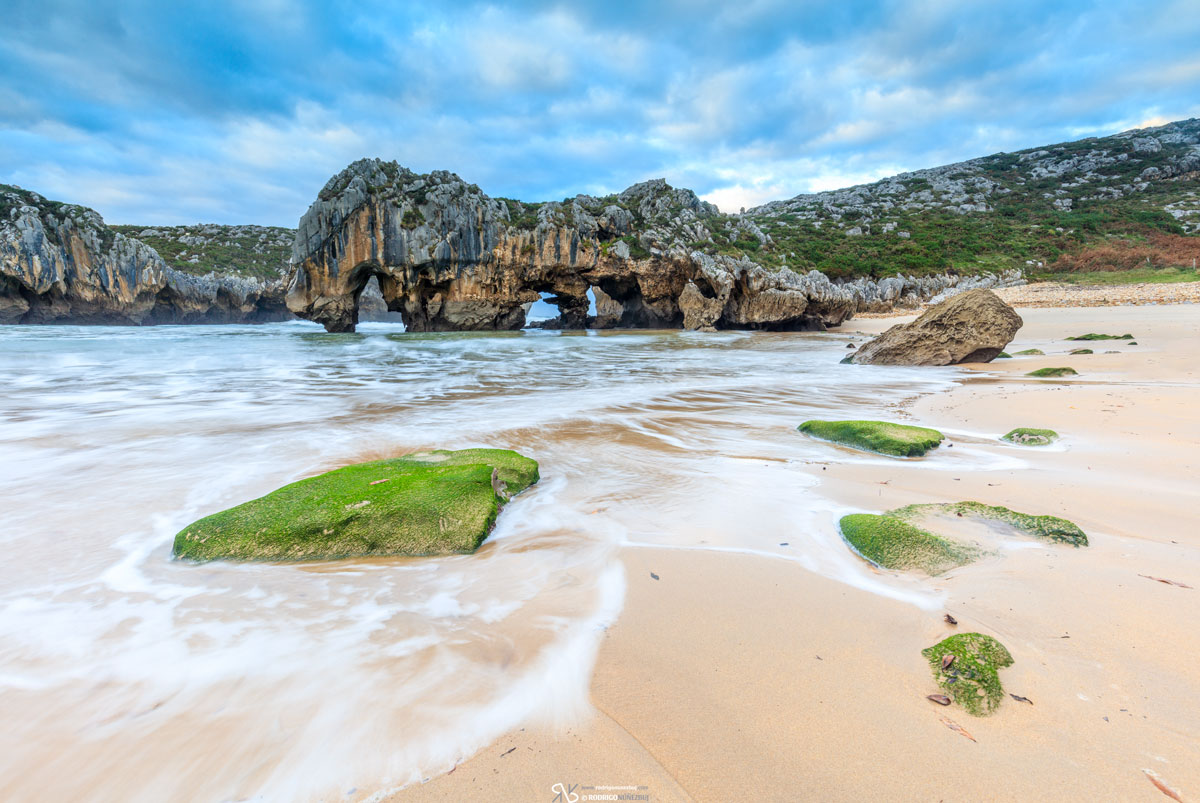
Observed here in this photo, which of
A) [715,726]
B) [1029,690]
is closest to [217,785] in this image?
[715,726]

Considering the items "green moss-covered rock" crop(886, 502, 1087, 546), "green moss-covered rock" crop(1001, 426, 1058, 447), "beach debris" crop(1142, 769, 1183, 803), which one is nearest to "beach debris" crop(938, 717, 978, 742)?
"beach debris" crop(1142, 769, 1183, 803)

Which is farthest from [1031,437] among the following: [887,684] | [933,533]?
[887,684]

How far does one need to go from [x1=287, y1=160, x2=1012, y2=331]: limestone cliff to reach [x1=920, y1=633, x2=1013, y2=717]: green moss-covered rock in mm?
28715

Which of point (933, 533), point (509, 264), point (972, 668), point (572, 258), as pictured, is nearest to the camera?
point (972, 668)

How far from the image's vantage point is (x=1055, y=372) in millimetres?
9883

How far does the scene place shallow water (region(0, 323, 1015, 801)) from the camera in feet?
5.34

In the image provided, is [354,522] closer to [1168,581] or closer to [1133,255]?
[1168,581]

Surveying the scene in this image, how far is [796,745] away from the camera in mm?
1515

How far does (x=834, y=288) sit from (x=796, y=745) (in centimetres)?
3164

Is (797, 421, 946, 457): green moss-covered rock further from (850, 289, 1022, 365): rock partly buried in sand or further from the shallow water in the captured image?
(850, 289, 1022, 365): rock partly buried in sand

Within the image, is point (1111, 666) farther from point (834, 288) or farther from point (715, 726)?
point (834, 288)

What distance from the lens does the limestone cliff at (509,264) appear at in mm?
28000

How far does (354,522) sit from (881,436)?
4816 mm

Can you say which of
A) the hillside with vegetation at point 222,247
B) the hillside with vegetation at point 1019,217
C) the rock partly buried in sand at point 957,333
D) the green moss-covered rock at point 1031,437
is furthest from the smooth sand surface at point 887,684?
the hillside with vegetation at point 222,247
